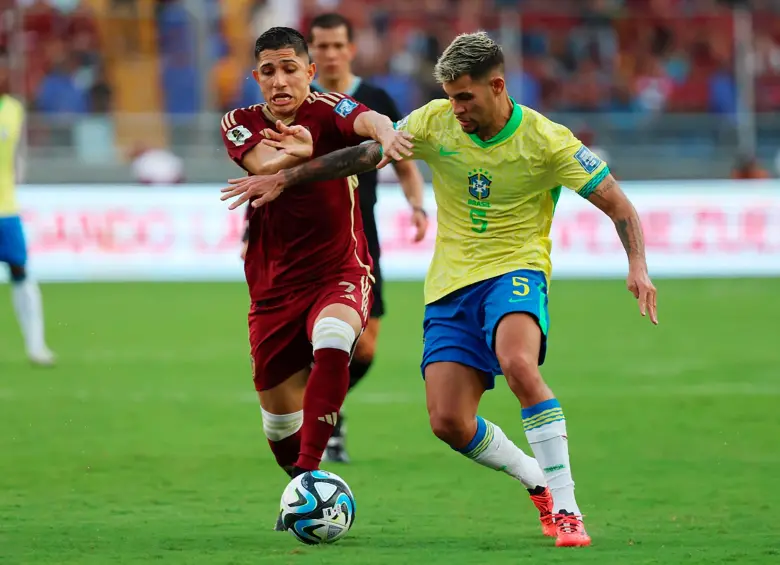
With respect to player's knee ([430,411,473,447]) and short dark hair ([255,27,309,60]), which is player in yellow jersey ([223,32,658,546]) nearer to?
player's knee ([430,411,473,447])

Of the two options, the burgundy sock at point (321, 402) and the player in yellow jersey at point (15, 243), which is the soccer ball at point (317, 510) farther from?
the player in yellow jersey at point (15, 243)

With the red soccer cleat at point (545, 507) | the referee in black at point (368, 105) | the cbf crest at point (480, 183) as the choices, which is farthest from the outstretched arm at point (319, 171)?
the referee in black at point (368, 105)

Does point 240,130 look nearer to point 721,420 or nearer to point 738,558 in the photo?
point 738,558

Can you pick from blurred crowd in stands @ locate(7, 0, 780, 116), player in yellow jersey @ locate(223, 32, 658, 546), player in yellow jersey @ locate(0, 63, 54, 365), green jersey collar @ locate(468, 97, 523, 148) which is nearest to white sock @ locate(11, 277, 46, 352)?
player in yellow jersey @ locate(0, 63, 54, 365)

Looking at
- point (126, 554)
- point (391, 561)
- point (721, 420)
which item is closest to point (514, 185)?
point (391, 561)

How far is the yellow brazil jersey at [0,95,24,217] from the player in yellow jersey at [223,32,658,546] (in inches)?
254

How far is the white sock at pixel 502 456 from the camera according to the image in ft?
19.5

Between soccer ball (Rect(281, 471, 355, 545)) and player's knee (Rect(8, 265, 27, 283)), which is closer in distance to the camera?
soccer ball (Rect(281, 471, 355, 545))

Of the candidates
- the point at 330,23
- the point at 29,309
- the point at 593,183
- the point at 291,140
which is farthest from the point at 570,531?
the point at 29,309

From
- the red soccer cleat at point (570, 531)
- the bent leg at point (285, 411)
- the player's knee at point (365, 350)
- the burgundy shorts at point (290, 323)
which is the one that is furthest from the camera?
the player's knee at point (365, 350)

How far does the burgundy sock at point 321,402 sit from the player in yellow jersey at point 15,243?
6579mm

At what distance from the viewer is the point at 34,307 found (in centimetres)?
1191

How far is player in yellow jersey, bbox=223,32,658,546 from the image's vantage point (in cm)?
556

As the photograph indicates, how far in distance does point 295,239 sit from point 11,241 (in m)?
6.19
